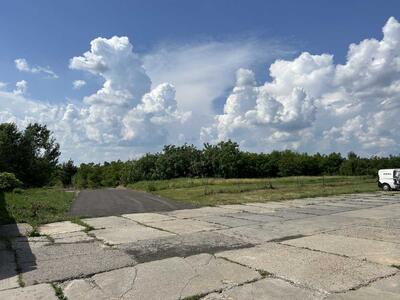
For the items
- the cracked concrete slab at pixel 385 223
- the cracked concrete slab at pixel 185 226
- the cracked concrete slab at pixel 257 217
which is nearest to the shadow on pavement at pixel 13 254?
the cracked concrete slab at pixel 185 226

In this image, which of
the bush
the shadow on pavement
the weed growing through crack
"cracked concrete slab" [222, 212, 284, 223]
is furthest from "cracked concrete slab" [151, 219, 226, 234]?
the bush

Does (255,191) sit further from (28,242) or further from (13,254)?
(13,254)

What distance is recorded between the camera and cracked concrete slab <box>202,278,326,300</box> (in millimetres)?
Answer: 6609

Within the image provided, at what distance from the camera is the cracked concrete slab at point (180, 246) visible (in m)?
10.0

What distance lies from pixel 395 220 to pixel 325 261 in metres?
8.26

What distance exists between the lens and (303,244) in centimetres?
1099

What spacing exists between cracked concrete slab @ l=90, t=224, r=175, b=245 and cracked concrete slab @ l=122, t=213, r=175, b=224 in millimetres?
2040

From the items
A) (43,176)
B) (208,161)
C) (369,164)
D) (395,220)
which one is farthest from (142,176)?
(395,220)

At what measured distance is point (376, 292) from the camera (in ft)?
Result: 22.3

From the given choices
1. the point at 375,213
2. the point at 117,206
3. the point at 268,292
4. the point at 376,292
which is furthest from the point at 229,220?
the point at 376,292

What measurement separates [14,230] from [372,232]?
11.2 meters

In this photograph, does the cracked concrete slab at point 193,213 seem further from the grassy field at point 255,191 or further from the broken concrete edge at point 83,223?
the grassy field at point 255,191

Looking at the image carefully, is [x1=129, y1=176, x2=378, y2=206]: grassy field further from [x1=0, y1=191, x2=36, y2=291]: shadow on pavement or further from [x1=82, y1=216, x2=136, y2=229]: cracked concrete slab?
[x1=0, y1=191, x2=36, y2=291]: shadow on pavement

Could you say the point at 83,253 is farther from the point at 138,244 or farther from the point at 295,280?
the point at 295,280
